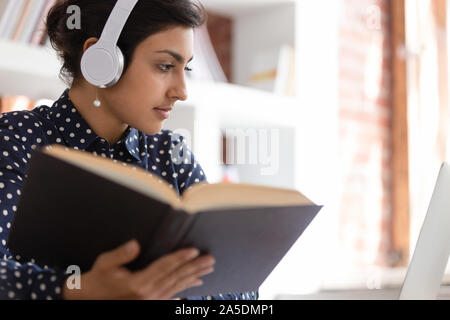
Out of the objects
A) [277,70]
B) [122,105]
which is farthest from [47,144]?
[277,70]

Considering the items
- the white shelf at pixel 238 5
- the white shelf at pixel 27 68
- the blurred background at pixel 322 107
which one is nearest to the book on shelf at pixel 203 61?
the blurred background at pixel 322 107

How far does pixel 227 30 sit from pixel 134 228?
198cm

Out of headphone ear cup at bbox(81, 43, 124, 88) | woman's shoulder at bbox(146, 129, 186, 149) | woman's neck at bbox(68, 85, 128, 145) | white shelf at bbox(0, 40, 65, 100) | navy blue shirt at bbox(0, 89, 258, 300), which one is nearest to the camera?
navy blue shirt at bbox(0, 89, 258, 300)

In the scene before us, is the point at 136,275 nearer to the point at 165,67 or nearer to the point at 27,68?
the point at 165,67

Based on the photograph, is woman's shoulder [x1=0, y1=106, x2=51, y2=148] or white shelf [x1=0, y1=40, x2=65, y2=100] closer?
woman's shoulder [x1=0, y1=106, x2=51, y2=148]

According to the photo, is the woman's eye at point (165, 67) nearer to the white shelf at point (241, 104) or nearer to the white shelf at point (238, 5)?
the white shelf at point (241, 104)

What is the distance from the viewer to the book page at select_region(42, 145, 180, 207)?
0.67m

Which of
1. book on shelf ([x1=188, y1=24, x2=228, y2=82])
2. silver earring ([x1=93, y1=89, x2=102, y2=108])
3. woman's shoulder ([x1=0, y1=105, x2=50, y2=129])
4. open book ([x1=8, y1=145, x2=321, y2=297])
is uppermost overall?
book on shelf ([x1=188, y1=24, x2=228, y2=82])

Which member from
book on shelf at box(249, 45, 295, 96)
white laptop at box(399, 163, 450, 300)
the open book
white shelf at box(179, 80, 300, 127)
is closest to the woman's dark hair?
the open book

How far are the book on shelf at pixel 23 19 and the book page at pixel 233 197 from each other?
44.5 inches

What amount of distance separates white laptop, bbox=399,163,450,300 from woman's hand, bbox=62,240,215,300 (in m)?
0.31

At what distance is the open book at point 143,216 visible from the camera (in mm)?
674

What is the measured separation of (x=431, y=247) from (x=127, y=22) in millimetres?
673

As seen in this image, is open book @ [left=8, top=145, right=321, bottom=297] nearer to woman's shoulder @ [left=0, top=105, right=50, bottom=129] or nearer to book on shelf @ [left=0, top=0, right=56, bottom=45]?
woman's shoulder @ [left=0, top=105, right=50, bottom=129]
